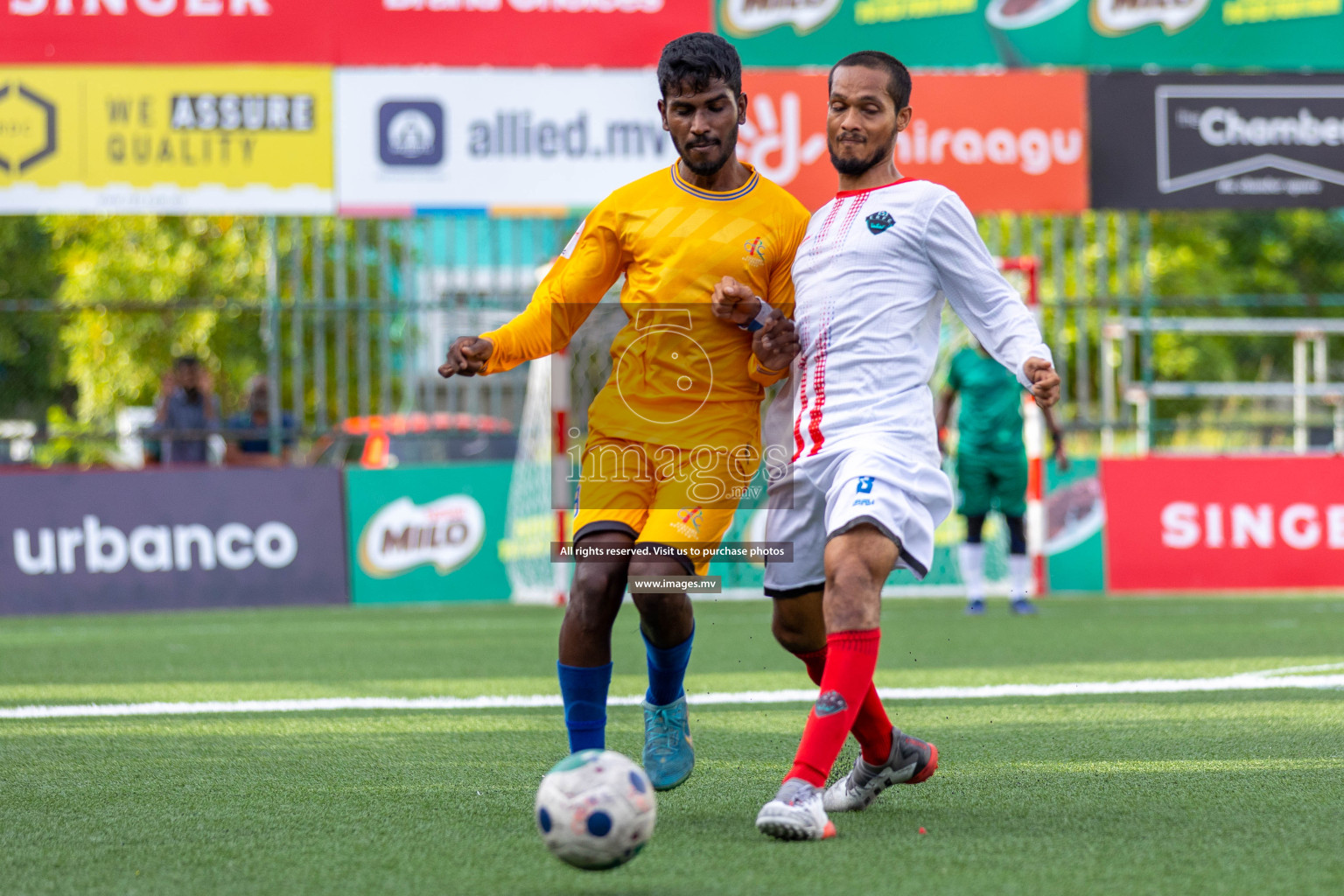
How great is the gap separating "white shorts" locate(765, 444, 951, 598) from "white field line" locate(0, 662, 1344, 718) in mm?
2331

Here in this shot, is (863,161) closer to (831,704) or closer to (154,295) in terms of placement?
(831,704)

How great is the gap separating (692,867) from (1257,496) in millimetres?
10218

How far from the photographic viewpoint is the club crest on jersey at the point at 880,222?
162 inches

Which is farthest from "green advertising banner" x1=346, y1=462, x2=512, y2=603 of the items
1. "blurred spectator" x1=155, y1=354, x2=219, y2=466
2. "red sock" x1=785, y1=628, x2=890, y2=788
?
"red sock" x1=785, y1=628, x2=890, y2=788

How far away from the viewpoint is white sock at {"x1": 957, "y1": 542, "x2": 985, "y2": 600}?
35.9 feet

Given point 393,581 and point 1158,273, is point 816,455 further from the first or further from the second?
point 1158,273

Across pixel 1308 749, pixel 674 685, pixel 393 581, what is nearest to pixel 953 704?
pixel 1308 749

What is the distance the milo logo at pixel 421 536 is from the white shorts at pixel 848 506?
8292mm

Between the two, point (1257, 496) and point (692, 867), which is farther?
point (1257, 496)

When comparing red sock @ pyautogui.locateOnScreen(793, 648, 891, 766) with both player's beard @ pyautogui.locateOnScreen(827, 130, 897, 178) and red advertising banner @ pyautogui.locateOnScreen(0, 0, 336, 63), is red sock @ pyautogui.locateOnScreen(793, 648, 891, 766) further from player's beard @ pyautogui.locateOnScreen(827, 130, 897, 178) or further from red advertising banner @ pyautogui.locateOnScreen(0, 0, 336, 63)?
red advertising banner @ pyautogui.locateOnScreen(0, 0, 336, 63)

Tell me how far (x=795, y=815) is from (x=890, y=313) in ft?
4.19

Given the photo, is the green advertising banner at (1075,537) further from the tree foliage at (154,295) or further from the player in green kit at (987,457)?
the tree foliage at (154,295)

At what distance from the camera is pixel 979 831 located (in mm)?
3881

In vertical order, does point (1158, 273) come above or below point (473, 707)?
above
